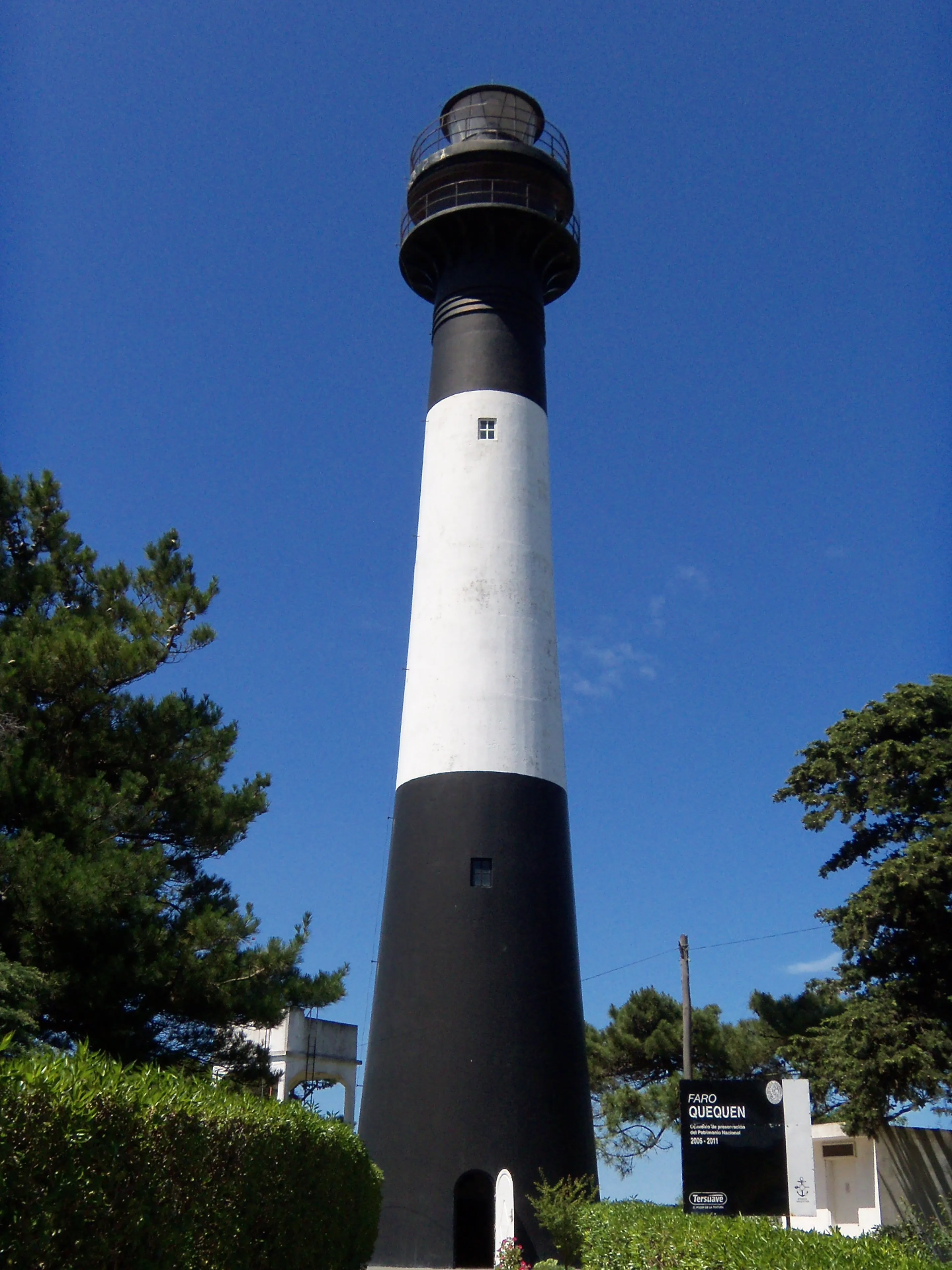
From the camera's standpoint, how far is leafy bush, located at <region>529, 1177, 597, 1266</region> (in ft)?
54.4

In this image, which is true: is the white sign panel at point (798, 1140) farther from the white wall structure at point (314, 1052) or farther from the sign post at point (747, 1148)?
→ the white wall structure at point (314, 1052)

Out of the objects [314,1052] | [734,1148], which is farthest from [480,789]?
[314,1052]

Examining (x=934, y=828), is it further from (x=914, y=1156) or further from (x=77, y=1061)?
(x=77, y=1061)

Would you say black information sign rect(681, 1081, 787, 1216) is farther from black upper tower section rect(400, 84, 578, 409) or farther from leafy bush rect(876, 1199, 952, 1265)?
black upper tower section rect(400, 84, 578, 409)

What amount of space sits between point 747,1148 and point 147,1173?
8224mm

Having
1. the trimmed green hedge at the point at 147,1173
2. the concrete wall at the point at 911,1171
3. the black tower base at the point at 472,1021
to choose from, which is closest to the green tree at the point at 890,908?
the concrete wall at the point at 911,1171

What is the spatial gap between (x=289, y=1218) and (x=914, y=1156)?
55.6ft

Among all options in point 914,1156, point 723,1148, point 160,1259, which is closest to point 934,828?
point 914,1156

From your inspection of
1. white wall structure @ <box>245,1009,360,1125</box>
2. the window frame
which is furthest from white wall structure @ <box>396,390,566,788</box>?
white wall structure @ <box>245,1009,360,1125</box>

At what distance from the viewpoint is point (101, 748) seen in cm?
1605

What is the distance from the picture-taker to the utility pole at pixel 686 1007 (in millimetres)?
24969

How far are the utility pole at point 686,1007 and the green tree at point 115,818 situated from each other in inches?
416

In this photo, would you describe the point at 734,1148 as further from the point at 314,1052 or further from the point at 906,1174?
the point at 314,1052

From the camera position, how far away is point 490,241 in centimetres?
2339
